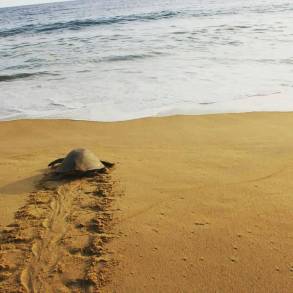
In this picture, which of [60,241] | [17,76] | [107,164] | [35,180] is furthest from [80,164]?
[17,76]

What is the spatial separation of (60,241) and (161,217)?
746mm

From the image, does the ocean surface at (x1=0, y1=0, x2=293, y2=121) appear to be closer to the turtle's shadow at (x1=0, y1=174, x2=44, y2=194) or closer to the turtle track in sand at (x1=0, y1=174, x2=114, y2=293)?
the turtle's shadow at (x1=0, y1=174, x2=44, y2=194)

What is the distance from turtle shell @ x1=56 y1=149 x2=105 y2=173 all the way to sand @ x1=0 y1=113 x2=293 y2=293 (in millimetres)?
128

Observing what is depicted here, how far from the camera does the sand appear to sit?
2184 mm

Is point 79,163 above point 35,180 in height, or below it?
above

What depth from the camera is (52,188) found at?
3.45 m

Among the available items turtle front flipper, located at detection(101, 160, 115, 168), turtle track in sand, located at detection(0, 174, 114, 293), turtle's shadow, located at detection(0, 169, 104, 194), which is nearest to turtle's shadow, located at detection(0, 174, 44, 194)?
turtle's shadow, located at detection(0, 169, 104, 194)

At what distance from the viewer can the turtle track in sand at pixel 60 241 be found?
86.0 inches

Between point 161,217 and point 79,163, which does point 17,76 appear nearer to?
point 79,163

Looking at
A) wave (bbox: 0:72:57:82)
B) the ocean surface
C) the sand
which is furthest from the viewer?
Result: wave (bbox: 0:72:57:82)

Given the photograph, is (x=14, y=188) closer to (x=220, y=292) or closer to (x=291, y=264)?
(x=220, y=292)

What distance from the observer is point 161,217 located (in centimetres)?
279

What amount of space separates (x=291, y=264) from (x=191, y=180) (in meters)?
1.32

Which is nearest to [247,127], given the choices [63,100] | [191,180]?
[191,180]
